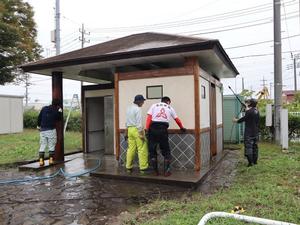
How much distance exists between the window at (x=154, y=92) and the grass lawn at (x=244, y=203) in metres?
2.53

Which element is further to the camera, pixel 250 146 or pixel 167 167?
pixel 250 146

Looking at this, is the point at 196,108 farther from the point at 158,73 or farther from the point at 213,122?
the point at 213,122

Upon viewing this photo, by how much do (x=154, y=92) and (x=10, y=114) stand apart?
53.0 feet

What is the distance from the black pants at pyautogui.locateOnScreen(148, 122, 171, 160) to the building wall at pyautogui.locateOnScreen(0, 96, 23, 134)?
16392 millimetres

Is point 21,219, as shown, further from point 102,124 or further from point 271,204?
point 102,124

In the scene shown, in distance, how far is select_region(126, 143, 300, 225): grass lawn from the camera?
13.4 feet

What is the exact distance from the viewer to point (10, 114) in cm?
2086

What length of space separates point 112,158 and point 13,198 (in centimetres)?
417

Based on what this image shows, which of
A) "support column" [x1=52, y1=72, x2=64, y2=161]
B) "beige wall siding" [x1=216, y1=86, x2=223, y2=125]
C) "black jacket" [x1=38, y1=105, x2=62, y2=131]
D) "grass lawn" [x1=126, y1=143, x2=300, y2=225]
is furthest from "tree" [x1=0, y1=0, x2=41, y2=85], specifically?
"grass lawn" [x1=126, y1=143, x2=300, y2=225]

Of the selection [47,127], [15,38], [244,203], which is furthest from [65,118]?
[244,203]

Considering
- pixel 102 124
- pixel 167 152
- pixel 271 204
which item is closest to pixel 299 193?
pixel 271 204

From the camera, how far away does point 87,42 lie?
1312 inches

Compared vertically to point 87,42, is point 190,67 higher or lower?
lower

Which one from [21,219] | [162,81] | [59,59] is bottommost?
[21,219]
